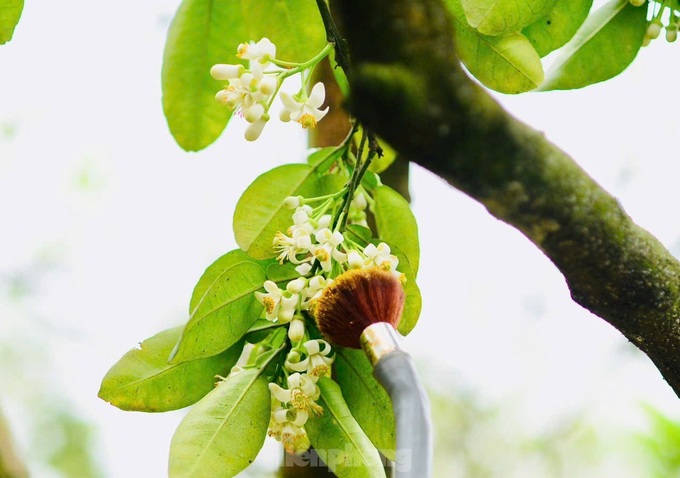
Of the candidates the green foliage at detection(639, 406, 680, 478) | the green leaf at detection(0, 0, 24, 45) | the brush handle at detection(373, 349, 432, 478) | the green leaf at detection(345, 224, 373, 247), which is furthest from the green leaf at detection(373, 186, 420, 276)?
the green foliage at detection(639, 406, 680, 478)

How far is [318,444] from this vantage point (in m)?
0.71

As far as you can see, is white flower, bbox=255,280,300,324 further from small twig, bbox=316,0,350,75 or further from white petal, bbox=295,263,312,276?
small twig, bbox=316,0,350,75

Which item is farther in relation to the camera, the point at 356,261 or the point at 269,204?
the point at 269,204

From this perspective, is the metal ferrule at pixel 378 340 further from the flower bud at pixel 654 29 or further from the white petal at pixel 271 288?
the flower bud at pixel 654 29

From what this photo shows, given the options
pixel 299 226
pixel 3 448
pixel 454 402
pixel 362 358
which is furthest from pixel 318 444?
pixel 454 402

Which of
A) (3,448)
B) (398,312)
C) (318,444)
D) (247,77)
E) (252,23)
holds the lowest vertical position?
(3,448)

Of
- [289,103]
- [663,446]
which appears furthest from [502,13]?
[663,446]

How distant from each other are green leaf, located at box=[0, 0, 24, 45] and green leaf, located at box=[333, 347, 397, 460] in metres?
0.41

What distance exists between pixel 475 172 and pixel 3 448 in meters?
0.72

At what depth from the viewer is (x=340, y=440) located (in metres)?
0.70

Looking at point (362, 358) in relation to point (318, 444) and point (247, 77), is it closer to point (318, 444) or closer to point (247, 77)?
point (318, 444)

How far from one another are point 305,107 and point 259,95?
4 centimetres

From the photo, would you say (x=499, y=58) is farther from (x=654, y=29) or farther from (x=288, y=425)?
(x=288, y=425)

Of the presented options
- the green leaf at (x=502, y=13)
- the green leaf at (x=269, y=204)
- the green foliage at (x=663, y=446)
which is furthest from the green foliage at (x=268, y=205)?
the green foliage at (x=663, y=446)
